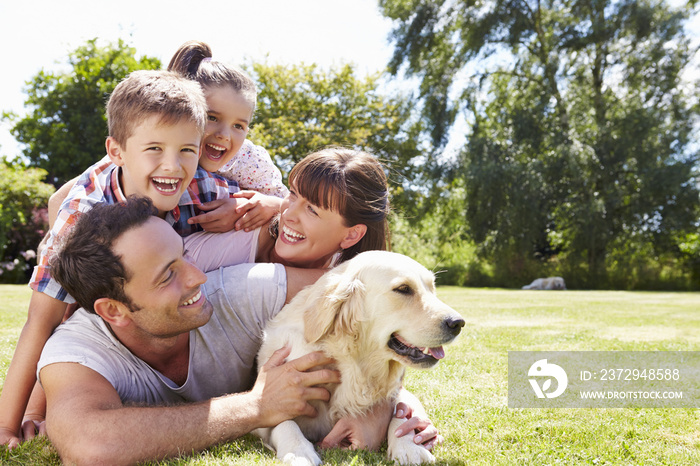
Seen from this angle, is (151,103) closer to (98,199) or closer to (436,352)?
(98,199)

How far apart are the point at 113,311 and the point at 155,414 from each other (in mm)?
657

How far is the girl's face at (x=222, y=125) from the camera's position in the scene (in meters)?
4.01

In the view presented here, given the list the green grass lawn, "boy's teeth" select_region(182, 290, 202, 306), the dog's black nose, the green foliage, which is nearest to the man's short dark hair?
"boy's teeth" select_region(182, 290, 202, 306)

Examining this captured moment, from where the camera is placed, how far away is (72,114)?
27.8 m

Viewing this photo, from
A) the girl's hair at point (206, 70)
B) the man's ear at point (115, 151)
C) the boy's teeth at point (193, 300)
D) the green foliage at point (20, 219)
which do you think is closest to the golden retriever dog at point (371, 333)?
the boy's teeth at point (193, 300)

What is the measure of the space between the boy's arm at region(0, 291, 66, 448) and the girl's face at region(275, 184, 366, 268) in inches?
57.2

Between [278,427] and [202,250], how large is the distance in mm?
1479

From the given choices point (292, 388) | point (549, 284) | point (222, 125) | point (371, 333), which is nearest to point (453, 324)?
point (371, 333)

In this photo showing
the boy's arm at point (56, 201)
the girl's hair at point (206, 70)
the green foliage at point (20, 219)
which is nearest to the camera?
the boy's arm at point (56, 201)

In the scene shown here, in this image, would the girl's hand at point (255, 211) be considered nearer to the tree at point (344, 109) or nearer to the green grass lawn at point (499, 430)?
the green grass lawn at point (499, 430)

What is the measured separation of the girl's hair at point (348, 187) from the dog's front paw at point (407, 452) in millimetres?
1419

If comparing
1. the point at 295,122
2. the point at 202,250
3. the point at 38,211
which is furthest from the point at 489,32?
the point at 202,250

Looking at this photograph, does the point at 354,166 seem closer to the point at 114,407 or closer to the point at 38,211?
the point at 114,407

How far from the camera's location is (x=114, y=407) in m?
2.63
